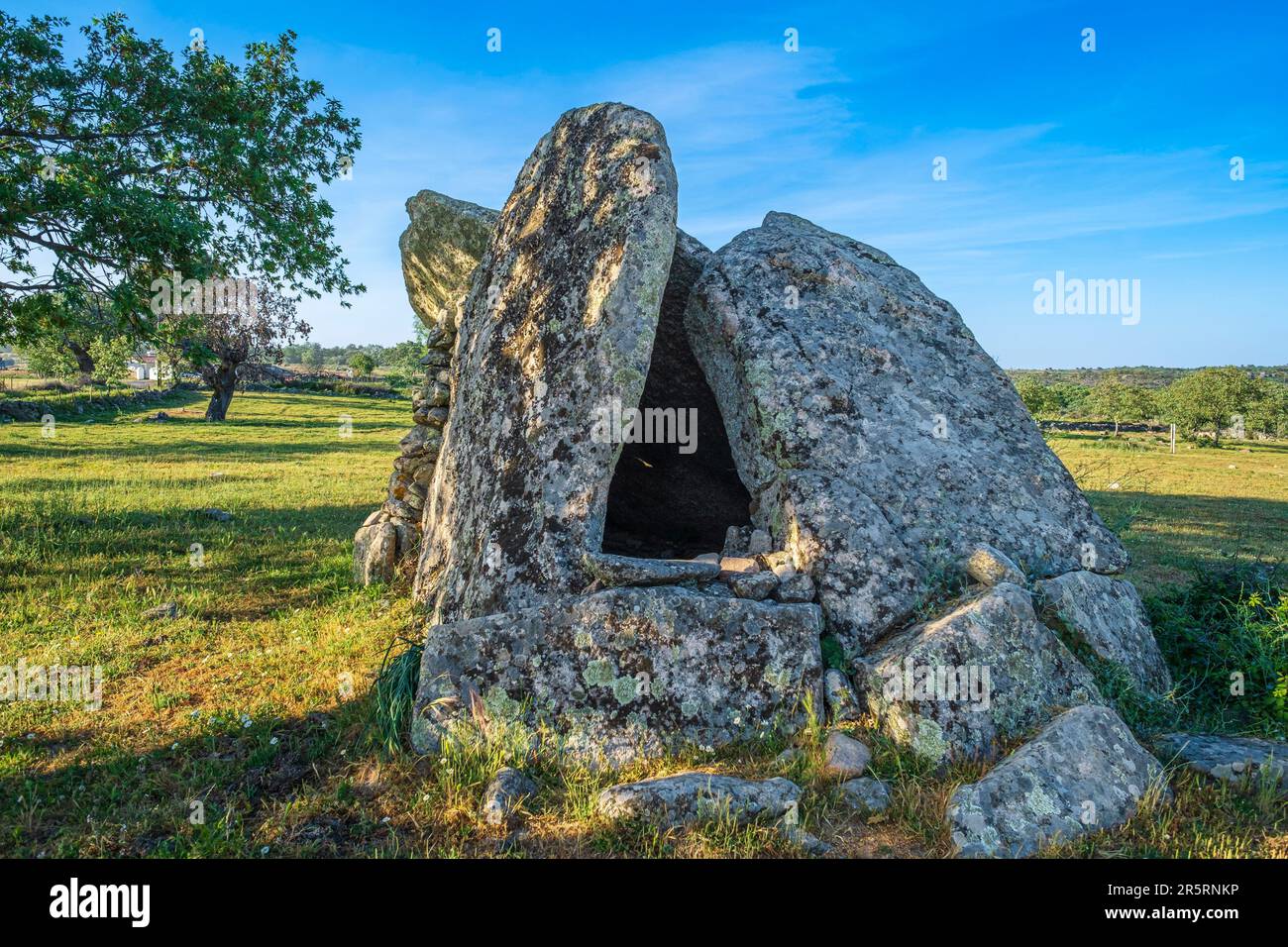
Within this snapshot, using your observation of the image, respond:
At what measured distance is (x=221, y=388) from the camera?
37031mm

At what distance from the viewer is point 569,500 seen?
635 centimetres

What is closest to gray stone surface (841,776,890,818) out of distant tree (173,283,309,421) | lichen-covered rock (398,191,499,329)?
lichen-covered rock (398,191,499,329)

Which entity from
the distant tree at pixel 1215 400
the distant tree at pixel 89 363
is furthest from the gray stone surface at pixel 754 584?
the distant tree at pixel 1215 400

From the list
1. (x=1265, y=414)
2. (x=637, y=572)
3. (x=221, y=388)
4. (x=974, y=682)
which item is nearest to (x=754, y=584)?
(x=637, y=572)

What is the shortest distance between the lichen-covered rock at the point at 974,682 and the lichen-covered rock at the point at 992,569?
46 centimetres

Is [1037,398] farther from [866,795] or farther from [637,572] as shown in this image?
[866,795]

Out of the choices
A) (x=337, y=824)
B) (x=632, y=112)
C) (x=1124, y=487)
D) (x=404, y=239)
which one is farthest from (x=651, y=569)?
(x=1124, y=487)

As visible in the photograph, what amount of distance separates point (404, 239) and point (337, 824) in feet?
36.0

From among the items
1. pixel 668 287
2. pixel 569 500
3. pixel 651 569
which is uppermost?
pixel 668 287

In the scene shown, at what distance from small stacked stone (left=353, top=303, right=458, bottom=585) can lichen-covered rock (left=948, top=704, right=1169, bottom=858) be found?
283 inches

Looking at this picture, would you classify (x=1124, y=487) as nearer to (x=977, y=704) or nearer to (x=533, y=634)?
(x=977, y=704)

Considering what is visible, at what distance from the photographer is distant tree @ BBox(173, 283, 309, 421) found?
36.8 m

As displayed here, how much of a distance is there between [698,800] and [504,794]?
1.19 metres

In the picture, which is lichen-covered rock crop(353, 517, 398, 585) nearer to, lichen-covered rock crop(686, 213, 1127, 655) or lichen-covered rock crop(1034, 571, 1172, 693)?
lichen-covered rock crop(686, 213, 1127, 655)
